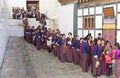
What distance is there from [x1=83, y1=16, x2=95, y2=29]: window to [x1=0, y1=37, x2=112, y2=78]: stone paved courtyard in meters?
2.77

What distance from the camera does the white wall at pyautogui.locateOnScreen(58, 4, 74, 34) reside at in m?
22.0

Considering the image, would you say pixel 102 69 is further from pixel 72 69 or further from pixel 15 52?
pixel 15 52

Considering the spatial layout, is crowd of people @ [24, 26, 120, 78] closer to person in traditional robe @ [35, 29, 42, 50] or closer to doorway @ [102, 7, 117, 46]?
doorway @ [102, 7, 117, 46]

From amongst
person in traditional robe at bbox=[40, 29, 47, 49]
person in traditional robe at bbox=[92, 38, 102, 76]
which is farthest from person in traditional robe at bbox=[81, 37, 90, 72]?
person in traditional robe at bbox=[40, 29, 47, 49]

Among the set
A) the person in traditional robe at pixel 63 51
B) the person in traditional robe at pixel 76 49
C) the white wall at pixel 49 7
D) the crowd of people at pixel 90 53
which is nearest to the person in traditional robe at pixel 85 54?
the crowd of people at pixel 90 53

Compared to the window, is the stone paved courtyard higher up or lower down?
lower down

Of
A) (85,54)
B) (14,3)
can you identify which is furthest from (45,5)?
(85,54)

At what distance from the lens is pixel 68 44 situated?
15844 mm

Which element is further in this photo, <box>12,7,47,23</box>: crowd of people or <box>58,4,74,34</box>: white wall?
<box>12,7,47,23</box>: crowd of people

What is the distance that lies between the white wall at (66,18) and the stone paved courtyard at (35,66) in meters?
3.85

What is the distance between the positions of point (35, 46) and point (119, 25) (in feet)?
26.1

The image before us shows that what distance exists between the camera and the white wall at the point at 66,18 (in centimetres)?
2201

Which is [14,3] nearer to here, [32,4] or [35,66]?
[32,4]

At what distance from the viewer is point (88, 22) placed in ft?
61.2
